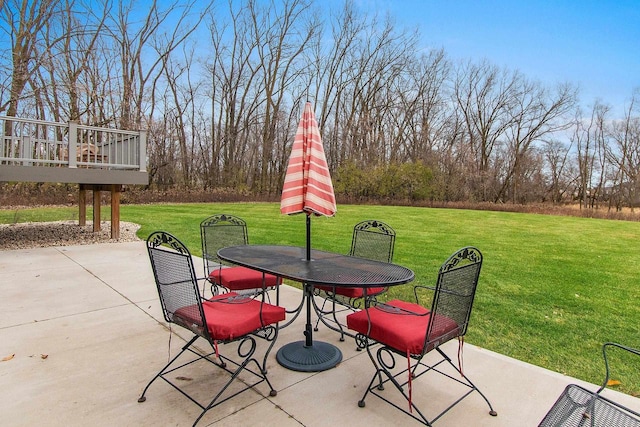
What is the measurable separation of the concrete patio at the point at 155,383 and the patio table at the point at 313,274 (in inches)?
4.1

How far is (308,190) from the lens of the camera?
103 inches

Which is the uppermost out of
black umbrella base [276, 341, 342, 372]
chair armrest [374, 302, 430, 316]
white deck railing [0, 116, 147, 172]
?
white deck railing [0, 116, 147, 172]

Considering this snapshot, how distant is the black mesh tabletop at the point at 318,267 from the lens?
7.48ft

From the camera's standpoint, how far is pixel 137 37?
66.5 ft

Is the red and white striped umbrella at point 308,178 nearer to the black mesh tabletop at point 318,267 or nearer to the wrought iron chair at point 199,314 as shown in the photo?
the black mesh tabletop at point 318,267

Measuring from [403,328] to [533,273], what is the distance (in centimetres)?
436

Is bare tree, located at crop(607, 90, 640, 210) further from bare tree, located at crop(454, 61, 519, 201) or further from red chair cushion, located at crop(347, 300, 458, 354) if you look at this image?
red chair cushion, located at crop(347, 300, 458, 354)

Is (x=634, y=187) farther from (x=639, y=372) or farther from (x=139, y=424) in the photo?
(x=139, y=424)

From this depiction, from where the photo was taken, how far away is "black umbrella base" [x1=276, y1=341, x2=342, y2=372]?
2.58 m

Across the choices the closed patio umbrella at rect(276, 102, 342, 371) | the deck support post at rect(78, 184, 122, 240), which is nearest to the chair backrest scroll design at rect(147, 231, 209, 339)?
the closed patio umbrella at rect(276, 102, 342, 371)

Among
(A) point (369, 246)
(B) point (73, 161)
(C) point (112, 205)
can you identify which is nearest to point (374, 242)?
(A) point (369, 246)

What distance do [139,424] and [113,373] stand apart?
67 cm

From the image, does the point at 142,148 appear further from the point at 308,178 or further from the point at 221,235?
the point at 308,178

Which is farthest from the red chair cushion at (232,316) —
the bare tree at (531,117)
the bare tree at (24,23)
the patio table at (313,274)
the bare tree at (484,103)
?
the bare tree at (531,117)
